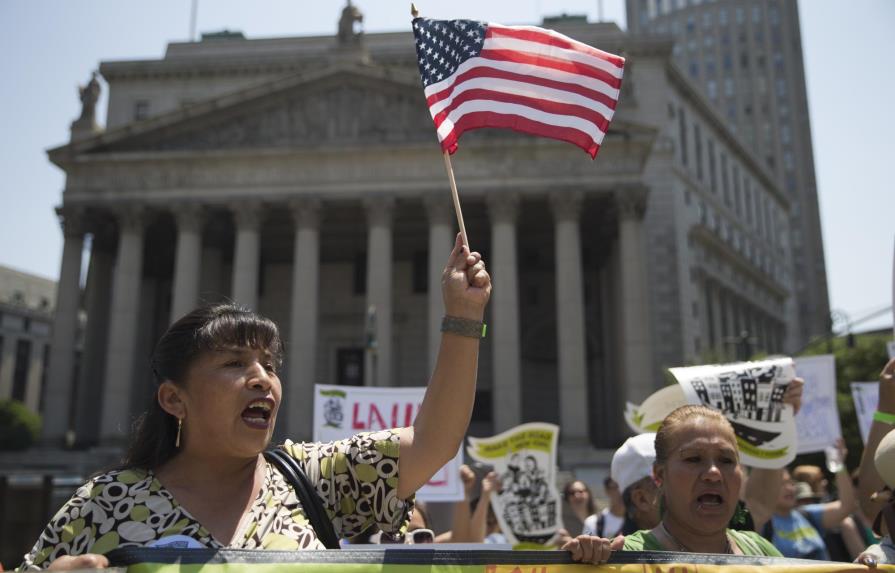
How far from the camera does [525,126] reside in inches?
207

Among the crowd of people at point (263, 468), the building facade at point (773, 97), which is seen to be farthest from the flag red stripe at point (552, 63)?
the building facade at point (773, 97)

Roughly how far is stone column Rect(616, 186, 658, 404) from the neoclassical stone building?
3.4 inches

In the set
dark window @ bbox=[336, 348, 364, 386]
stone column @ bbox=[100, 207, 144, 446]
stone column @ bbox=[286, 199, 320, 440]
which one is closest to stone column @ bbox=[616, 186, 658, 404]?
stone column @ bbox=[286, 199, 320, 440]

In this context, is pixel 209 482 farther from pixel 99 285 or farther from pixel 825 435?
pixel 99 285

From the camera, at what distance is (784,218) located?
89.1m

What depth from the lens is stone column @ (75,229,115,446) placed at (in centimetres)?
3812

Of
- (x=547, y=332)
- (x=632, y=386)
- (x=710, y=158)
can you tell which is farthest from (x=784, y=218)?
(x=632, y=386)

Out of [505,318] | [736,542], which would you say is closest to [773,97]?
[505,318]

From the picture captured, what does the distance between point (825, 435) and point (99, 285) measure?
119 ft

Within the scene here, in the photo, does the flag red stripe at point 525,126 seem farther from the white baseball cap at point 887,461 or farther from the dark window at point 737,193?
the dark window at point 737,193

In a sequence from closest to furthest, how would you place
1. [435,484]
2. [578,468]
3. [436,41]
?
[436,41] < [435,484] < [578,468]

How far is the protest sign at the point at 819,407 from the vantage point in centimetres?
1065

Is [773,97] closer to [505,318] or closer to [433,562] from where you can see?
[505,318]

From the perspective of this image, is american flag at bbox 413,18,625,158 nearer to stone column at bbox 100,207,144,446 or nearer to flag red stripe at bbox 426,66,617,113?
flag red stripe at bbox 426,66,617,113
